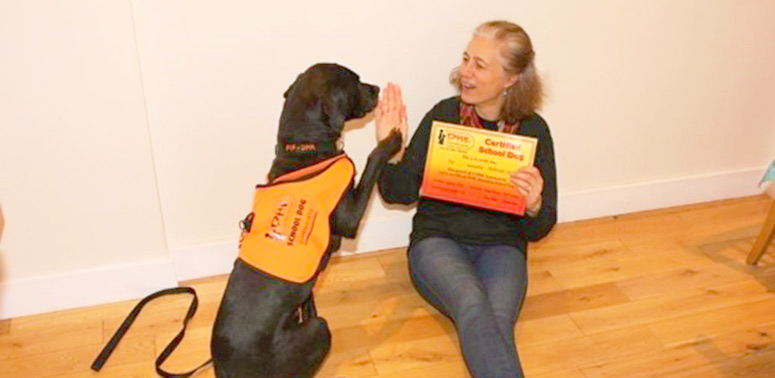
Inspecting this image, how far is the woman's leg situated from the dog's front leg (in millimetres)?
509

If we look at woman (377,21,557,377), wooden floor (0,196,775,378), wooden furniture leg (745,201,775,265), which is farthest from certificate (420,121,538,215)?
wooden furniture leg (745,201,775,265)

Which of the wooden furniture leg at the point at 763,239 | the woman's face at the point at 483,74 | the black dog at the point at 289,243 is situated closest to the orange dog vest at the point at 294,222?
the black dog at the point at 289,243

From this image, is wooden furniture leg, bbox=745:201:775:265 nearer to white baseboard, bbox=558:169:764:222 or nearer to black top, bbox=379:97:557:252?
white baseboard, bbox=558:169:764:222

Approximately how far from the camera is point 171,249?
263 cm

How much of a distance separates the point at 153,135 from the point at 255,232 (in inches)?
28.2

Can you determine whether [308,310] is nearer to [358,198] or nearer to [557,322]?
[358,198]

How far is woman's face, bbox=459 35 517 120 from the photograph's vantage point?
2.29 meters

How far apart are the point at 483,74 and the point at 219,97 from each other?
924mm

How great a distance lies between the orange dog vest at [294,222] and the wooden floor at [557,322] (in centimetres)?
53

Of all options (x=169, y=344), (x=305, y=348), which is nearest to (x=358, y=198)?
(x=305, y=348)

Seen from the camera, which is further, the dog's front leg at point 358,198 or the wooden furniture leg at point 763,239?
the wooden furniture leg at point 763,239

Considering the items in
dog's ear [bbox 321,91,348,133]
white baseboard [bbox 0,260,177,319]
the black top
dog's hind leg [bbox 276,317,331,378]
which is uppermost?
dog's ear [bbox 321,91,348,133]

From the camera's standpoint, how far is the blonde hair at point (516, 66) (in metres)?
2.29

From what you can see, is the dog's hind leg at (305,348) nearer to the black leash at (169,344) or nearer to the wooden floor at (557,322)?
the wooden floor at (557,322)
